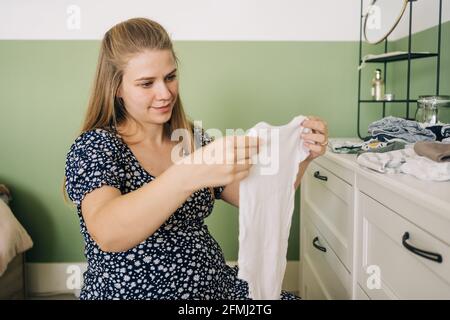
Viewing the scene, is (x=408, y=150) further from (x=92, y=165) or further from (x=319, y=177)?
(x=92, y=165)

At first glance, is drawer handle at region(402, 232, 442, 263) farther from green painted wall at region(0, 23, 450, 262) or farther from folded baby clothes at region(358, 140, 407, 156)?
green painted wall at region(0, 23, 450, 262)

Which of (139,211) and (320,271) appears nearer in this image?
(139,211)

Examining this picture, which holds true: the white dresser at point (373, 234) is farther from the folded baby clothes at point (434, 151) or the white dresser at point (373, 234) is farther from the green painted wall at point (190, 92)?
the green painted wall at point (190, 92)

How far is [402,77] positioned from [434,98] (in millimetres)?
674

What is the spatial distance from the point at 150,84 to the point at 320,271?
937 millimetres

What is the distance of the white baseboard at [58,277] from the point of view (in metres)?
2.16

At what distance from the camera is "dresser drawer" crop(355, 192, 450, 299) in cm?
75

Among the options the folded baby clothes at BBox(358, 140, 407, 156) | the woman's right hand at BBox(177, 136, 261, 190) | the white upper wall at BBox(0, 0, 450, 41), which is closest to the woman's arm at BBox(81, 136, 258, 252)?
the woman's right hand at BBox(177, 136, 261, 190)

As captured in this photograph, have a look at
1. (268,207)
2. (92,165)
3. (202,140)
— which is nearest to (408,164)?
(268,207)

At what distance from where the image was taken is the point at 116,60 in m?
1.00

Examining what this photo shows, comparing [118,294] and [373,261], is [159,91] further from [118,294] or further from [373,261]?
[373,261]

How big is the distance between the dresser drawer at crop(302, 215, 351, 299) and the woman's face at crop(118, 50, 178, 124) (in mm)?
697

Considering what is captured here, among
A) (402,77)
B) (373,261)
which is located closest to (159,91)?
(373,261)

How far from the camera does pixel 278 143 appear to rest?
36.3 inches
